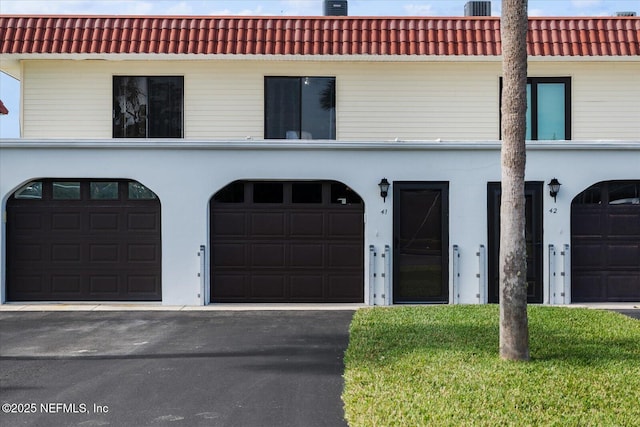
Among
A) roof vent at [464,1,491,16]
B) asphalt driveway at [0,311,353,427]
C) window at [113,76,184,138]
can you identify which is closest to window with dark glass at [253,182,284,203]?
window at [113,76,184,138]

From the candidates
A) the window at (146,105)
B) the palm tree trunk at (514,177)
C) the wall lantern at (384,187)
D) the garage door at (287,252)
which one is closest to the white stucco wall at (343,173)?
the wall lantern at (384,187)

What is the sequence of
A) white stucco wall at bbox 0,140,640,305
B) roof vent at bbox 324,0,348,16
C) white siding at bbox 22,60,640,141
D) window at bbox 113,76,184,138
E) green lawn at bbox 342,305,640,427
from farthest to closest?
roof vent at bbox 324,0,348,16, window at bbox 113,76,184,138, white siding at bbox 22,60,640,141, white stucco wall at bbox 0,140,640,305, green lawn at bbox 342,305,640,427

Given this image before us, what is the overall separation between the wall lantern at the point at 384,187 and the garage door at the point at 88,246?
4.83 meters

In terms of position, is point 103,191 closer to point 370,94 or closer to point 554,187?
point 370,94

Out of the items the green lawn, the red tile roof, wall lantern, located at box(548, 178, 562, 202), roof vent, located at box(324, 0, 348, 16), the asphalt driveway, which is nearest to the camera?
the green lawn

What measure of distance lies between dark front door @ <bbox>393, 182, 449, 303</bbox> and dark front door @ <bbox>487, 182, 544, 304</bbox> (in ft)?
3.14

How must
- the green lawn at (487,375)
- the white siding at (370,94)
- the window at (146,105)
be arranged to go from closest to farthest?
the green lawn at (487,375) < the white siding at (370,94) < the window at (146,105)

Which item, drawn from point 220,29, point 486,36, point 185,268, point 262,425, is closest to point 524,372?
point 262,425

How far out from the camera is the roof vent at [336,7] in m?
18.0

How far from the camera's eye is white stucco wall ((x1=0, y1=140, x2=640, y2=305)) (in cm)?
1472

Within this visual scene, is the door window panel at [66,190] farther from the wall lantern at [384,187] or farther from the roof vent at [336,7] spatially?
the roof vent at [336,7]

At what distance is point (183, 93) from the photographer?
53.0ft

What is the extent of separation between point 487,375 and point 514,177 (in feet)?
8.13

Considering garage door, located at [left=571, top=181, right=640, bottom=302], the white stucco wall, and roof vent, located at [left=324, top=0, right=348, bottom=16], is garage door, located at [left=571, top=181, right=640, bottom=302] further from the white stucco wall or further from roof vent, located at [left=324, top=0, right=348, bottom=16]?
roof vent, located at [left=324, top=0, right=348, bottom=16]
